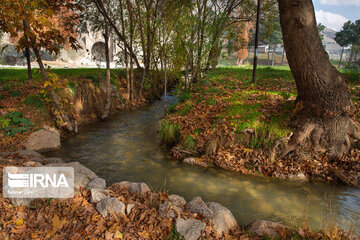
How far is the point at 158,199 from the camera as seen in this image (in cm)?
377

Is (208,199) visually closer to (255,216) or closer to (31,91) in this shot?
(255,216)

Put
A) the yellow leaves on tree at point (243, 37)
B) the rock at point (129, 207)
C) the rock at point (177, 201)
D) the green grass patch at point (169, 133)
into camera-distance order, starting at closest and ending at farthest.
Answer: the rock at point (129, 207) < the rock at point (177, 201) < the green grass patch at point (169, 133) < the yellow leaves on tree at point (243, 37)

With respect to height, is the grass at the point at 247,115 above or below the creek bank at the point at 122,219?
above

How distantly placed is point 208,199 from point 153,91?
971 cm

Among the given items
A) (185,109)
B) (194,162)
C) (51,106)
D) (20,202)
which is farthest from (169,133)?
(20,202)

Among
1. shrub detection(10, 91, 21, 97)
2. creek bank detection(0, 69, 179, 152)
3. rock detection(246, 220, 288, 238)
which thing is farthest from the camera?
shrub detection(10, 91, 21, 97)

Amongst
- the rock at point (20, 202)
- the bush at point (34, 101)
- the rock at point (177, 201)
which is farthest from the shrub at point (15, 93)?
the rock at point (177, 201)

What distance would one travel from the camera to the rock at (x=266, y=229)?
331cm

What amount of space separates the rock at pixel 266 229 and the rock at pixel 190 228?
0.79 m

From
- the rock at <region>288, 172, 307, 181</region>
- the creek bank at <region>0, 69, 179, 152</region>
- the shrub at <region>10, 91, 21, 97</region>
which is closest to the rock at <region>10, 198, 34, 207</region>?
the creek bank at <region>0, 69, 179, 152</region>

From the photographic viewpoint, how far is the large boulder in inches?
259

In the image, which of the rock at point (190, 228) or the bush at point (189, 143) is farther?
the bush at point (189, 143)

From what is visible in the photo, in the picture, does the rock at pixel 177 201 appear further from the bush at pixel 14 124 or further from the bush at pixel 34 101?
the bush at pixel 34 101

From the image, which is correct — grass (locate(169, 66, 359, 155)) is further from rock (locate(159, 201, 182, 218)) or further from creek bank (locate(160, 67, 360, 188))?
rock (locate(159, 201, 182, 218))
